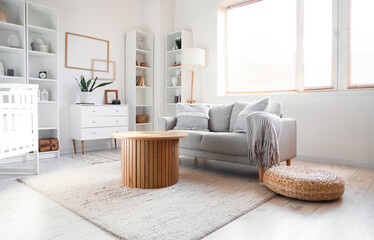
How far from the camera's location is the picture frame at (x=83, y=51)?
4.21 metres

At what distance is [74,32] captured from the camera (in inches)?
168

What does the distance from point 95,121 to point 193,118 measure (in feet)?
5.33

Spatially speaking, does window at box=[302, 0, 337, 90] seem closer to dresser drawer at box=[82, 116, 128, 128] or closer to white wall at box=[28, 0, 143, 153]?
dresser drawer at box=[82, 116, 128, 128]

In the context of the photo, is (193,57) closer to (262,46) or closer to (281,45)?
(262,46)

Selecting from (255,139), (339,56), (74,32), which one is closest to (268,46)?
(339,56)

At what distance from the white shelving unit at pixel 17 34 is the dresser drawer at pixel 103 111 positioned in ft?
2.88

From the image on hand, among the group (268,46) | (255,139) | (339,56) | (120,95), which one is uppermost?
(268,46)

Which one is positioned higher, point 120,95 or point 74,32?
point 74,32

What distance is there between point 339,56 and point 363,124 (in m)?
0.90

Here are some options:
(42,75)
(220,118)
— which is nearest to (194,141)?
(220,118)

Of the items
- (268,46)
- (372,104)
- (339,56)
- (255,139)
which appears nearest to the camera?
(255,139)

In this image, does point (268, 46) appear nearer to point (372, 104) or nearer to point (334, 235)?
point (372, 104)

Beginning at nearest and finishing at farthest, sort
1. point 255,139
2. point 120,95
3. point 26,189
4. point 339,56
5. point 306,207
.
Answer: point 306,207, point 26,189, point 255,139, point 339,56, point 120,95

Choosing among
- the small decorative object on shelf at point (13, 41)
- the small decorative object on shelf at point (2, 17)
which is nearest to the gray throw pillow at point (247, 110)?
the small decorative object on shelf at point (13, 41)
